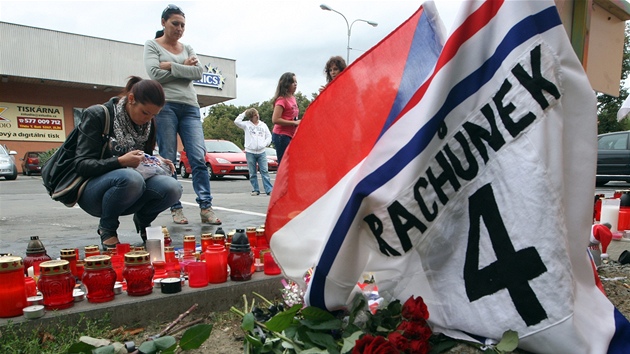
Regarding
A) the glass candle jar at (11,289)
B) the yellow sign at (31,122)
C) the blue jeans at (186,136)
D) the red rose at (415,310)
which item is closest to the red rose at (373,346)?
the red rose at (415,310)

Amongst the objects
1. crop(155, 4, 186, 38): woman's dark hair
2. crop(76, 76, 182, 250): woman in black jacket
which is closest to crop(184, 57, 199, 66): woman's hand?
crop(155, 4, 186, 38): woman's dark hair

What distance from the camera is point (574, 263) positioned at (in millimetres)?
1280

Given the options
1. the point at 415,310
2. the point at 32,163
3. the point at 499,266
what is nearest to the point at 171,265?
the point at 415,310

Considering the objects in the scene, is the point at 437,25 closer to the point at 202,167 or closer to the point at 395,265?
the point at 395,265

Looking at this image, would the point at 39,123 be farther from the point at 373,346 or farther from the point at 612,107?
the point at 612,107

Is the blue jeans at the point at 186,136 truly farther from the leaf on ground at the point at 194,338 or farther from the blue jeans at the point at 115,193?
the leaf on ground at the point at 194,338

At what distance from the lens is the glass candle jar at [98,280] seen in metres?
1.70

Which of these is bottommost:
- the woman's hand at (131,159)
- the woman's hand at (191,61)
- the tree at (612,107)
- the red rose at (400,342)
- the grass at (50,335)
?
the grass at (50,335)

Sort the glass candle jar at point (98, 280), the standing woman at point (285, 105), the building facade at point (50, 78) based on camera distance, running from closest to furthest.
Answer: the glass candle jar at point (98, 280), the standing woman at point (285, 105), the building facade at point (50, 78)

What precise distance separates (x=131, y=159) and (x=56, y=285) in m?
1.24

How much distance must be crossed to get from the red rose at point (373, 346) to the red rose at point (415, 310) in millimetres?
169

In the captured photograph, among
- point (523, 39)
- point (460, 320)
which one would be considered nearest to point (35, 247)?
point (460, 320)

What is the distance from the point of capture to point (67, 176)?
2768mm

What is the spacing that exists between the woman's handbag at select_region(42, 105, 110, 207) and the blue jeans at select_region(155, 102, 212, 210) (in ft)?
3.47
